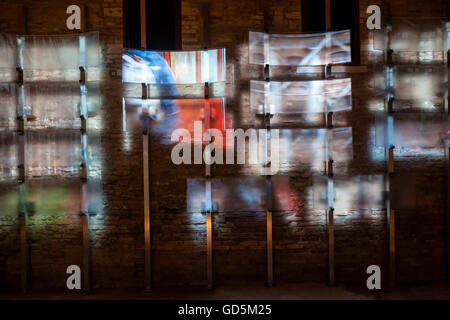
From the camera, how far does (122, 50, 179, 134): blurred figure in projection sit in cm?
539

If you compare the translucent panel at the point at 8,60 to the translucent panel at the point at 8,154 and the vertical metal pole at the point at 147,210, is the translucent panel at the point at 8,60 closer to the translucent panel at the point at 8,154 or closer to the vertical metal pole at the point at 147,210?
the translucent panel at the point at 8,154

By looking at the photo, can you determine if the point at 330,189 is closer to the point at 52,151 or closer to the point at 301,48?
the point at 301,48

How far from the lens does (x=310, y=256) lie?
18.5 feet

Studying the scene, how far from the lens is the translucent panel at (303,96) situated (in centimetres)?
550

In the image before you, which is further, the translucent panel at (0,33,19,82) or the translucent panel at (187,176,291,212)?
the translucent panel at (187,176,291,212)

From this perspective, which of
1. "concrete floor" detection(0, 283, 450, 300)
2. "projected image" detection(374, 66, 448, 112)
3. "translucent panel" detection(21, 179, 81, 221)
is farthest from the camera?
"projected image" detection(374, 66, 448, 112)

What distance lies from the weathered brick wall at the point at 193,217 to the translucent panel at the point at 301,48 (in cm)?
19

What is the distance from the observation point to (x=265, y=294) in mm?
5289

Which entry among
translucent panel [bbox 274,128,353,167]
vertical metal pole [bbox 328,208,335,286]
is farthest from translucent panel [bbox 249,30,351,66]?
vertical metal pole [bbox 328,208,335,286]

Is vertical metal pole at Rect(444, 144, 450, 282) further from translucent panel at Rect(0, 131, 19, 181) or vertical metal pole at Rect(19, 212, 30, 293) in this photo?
translucent panel at Rect(0, 131, 19, 181)

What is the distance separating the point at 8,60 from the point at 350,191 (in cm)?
670

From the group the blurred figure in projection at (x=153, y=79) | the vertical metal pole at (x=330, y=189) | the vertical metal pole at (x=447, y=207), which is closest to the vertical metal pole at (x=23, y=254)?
the blurred figure in projection at (x=153, y=79)

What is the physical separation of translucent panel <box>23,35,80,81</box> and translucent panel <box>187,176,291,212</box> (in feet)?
9.78

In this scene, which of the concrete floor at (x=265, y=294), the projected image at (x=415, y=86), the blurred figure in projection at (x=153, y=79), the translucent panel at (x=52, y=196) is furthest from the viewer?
the projected image at (x=415, y=86)
